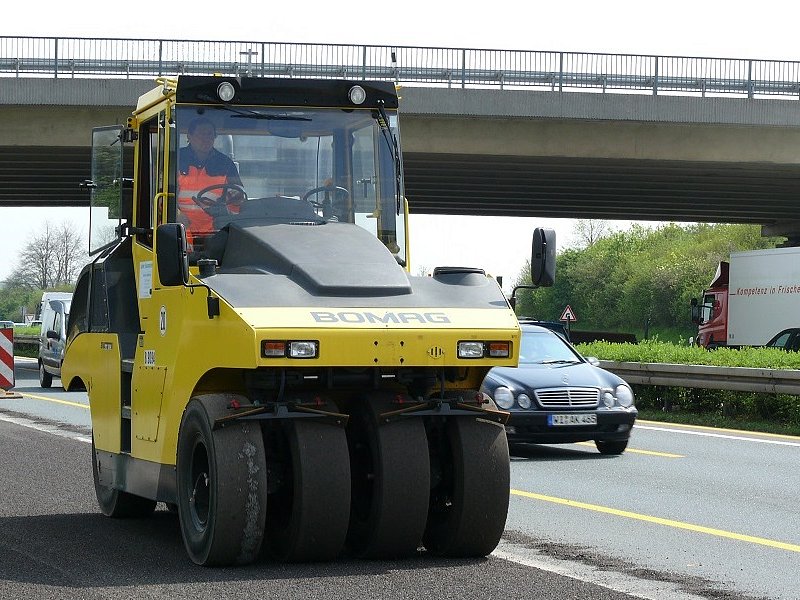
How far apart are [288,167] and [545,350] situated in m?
8.32

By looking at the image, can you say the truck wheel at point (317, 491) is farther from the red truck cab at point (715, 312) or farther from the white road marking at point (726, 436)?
the red truck cab at point (715, 312)

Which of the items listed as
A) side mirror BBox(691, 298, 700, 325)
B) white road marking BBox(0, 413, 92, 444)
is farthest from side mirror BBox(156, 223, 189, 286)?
side mirror BBox(691, 298, 700, 325)

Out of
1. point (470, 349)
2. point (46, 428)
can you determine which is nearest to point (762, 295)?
point (46, 428)

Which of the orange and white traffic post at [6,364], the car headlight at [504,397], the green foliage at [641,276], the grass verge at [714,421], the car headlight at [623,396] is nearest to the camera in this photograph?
the car headlight at [504,397]

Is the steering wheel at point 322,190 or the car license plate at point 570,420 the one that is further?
the car license plate at point 570,420

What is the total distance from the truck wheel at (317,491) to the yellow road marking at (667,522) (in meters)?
3.08

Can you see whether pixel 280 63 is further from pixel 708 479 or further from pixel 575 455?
pixel 708 479

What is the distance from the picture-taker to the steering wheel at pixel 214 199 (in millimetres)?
8875

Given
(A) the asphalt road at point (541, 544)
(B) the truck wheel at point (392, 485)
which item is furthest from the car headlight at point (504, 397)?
(B) the truck wheel at point (392, 485)

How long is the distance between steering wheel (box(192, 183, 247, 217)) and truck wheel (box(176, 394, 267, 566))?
1.49m

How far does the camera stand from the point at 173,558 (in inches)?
321

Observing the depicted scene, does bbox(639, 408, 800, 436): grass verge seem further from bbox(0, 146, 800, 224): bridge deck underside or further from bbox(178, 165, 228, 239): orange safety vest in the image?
bbox(0, 146, 800, 224): bridge deck underside

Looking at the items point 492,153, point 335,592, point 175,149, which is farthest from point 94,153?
point 492,153

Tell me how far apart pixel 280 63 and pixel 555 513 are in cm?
2702
